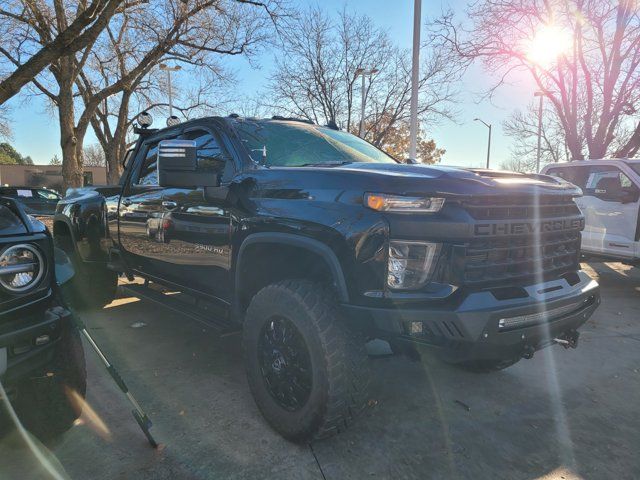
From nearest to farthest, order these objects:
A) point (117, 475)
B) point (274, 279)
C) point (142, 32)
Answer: point (117, 475)
point (274, 279)
point (142, 32)

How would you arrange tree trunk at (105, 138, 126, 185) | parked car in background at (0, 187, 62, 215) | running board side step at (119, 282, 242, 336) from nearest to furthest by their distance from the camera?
running board side step at (119, 282, 242, 336)
parked car in background at (0, 187, 62, 215)
tree trunk at (105, 138, 126, 185)

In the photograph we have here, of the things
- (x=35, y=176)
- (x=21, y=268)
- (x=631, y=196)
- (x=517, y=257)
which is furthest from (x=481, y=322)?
(x=35, y=176)

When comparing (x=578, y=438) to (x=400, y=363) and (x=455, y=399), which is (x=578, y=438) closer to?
(x=455, y=399)

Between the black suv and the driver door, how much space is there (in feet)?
24.8

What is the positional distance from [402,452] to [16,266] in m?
2.25

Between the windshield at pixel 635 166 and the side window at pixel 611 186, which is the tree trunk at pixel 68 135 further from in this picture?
the windshield at pixel 635 166

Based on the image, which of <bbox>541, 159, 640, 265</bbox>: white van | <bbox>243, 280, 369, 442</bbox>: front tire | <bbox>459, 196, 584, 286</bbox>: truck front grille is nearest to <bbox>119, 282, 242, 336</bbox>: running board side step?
<bbox>243, 280, 369, 442</bbox>: front tire

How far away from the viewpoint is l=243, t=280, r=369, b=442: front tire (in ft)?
7.75

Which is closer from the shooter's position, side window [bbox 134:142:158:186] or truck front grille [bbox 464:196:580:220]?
truck front grille [bbox 464:196:580:220]

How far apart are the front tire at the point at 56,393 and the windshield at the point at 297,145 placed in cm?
161

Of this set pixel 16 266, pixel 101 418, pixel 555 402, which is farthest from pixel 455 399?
pixel 16 266

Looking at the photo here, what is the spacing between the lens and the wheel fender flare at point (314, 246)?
7.63ft

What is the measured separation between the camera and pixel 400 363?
13.0ft

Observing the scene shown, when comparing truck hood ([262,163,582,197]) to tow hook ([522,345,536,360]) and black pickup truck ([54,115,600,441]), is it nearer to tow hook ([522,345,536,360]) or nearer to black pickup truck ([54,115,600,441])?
black pickup truck ([54,115,600,441])
